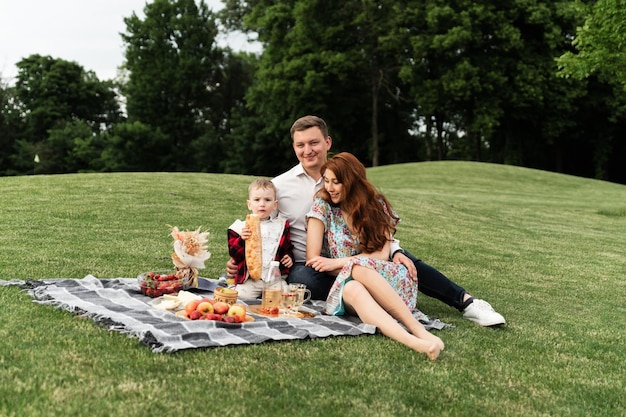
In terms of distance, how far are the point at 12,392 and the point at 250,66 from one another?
162 ft

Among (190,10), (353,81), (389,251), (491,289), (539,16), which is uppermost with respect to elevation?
(190,10)

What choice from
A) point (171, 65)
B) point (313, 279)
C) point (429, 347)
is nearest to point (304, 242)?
point (313, 279)

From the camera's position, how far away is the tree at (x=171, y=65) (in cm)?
4622

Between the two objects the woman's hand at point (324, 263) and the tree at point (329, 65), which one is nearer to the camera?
the woman's hand at point (324, 263)

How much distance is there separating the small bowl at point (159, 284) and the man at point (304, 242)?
0.48m

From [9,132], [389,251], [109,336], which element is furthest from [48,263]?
[9,132]

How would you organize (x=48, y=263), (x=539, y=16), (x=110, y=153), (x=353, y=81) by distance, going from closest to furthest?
(x=48, y=263) < (x=539, y=16) < (x=353, y=81) < (x=110, y=153)

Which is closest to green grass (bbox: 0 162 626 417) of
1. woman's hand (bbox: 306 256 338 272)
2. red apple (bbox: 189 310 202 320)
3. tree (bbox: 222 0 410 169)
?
red apple (bbox: 189 310 202 320)

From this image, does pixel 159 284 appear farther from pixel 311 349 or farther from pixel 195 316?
pixel 311 349

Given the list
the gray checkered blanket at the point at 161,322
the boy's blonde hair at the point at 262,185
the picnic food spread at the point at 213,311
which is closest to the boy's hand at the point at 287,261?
the gray checkered blanket at the point at 161,322

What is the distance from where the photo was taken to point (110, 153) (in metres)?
42.1

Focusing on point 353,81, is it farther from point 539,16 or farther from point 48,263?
point 48,263

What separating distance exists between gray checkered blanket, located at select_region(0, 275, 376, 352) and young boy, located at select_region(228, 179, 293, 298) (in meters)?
0.52

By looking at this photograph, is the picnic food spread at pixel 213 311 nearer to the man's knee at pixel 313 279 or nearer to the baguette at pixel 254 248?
the baguette at pixel 254 248
